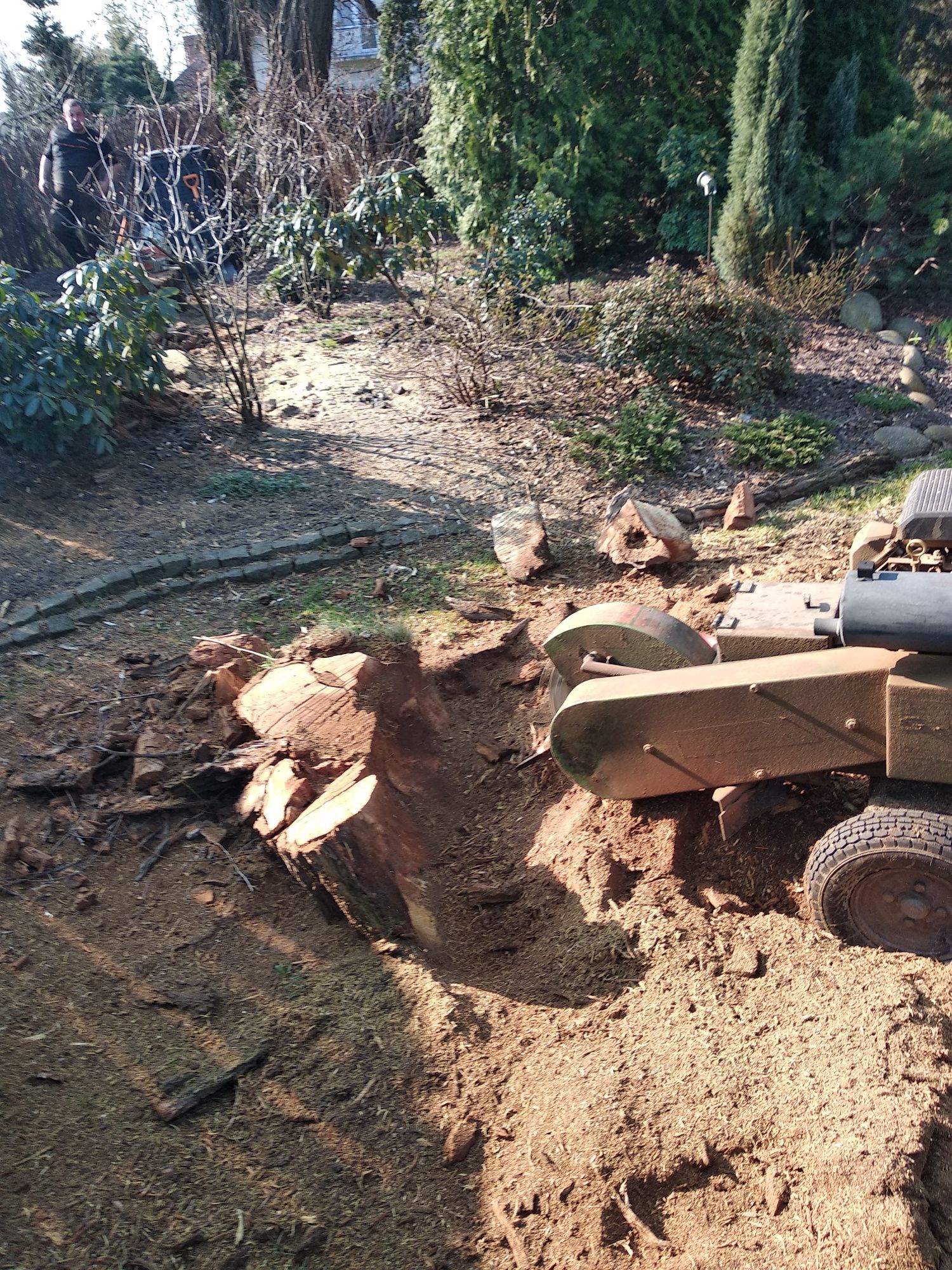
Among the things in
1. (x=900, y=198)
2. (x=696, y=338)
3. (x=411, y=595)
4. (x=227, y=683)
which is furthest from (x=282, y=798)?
(x=900, y=198)

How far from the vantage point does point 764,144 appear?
31.4 feet

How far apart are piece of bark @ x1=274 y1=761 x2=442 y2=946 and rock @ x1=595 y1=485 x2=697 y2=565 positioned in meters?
2.76

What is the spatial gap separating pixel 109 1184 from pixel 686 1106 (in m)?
1.60

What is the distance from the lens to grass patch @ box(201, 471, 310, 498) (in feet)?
23.7

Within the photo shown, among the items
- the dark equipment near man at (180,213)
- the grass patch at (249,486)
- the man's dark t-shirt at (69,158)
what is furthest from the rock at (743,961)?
the man's dark t-shirt at (69,158)

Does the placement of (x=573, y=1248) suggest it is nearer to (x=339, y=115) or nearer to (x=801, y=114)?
(x=801, y=114)

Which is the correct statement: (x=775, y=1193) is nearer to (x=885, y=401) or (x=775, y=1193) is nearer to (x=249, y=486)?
(x=249, y=486)

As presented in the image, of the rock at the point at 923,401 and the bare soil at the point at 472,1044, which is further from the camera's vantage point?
the rock at the point at 923,401

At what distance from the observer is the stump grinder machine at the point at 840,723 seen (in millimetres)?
3117

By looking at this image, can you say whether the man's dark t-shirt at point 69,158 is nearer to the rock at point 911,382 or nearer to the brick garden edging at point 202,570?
the brick garden edging at point 202,570

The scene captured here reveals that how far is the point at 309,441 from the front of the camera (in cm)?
795

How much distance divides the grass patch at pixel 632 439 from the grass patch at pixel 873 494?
1.10 m

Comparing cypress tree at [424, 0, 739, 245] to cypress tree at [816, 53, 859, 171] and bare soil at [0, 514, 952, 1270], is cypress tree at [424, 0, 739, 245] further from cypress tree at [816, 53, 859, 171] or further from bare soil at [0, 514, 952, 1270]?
bare soil at [0, 514, 952, 1270]

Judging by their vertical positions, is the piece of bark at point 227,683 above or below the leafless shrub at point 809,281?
below
